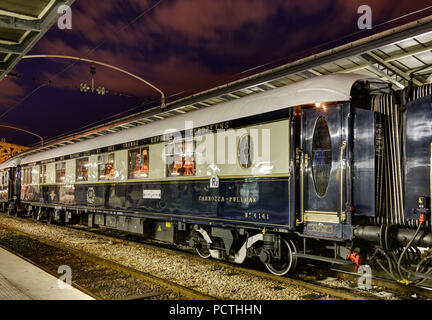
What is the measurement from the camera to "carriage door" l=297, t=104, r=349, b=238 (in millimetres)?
6445

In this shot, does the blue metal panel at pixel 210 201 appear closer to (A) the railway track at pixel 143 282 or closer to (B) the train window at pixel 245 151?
(B) the train window at pixel 245 151

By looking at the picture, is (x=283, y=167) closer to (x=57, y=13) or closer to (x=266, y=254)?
(x=266, y=254)

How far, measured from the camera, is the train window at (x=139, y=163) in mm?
10970

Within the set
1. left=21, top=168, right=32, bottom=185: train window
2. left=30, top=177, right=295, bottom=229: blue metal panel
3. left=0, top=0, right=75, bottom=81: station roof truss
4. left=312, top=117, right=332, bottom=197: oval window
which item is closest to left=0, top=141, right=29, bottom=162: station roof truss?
left=21, top=168, right=32, bottom=185: train window

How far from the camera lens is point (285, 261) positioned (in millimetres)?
7656

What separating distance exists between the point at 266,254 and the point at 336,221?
5.82 feet

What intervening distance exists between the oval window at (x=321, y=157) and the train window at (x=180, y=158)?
3.32 metres

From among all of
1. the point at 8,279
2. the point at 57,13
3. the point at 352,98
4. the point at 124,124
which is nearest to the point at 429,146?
the point at 352,98

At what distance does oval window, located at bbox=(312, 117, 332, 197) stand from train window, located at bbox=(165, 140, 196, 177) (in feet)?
10.9

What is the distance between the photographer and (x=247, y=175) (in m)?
7.82

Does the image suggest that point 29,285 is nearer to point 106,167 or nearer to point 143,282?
point 143,282

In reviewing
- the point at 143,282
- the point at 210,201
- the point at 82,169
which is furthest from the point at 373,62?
the point at 82,169

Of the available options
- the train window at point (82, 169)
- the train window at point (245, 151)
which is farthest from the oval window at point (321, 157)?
the train window at point (82, 169)

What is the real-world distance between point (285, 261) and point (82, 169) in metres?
10.1
